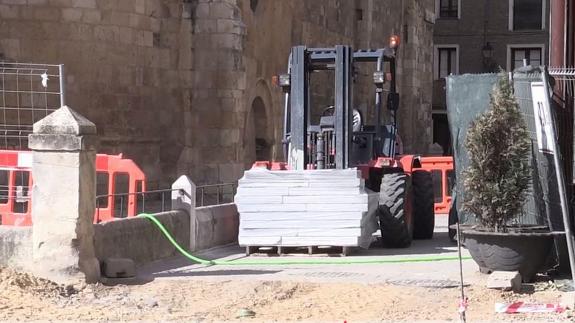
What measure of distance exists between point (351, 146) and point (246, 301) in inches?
198

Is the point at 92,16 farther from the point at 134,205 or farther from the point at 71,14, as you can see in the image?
the point at 134,205

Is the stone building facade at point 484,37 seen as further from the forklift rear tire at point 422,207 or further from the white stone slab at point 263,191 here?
the white stone slab at point 263,191

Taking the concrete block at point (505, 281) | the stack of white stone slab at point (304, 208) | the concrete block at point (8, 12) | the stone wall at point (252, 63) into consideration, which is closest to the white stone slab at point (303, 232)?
the stack of white stone slab at point (304, 208)

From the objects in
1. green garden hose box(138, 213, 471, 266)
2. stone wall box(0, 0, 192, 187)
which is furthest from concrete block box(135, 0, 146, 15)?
green garden hose box(138, 213, 471, 266)

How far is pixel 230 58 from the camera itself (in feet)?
63.3

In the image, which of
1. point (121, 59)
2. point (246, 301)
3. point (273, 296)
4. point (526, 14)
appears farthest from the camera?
point (526, 14)

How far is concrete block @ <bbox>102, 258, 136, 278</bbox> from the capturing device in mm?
9797

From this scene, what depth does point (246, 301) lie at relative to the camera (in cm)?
884

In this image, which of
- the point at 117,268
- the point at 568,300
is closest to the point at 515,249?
the point at 568,300

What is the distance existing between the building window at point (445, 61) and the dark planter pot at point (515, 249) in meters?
35.8

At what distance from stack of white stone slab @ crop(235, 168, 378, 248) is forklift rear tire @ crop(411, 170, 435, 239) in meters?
2.45

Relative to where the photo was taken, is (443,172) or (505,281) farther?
(443,172)

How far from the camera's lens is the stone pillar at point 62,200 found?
9281 millimetres

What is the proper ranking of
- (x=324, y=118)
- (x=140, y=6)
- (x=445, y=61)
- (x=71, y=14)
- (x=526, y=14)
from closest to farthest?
(x=324, y=118) → (x=71, y=14) → (x=140, y=6) → (x=526, y=14) → (x=445, y=61)
